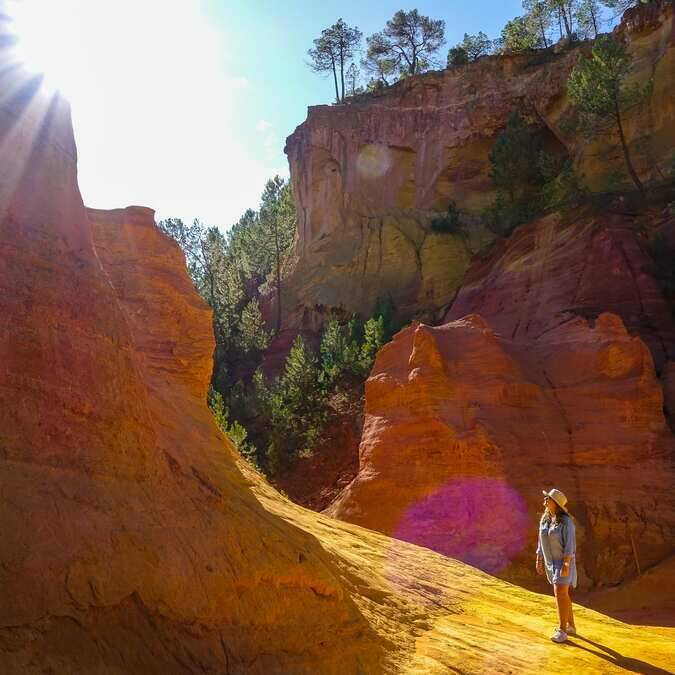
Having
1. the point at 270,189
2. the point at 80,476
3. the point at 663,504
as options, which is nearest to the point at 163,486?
the point at 80,476

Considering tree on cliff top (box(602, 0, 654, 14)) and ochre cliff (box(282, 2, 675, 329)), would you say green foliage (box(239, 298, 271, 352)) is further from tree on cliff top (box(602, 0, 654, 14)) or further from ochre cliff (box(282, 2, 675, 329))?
tree on cliff top (box(602, 0, 654, 14))

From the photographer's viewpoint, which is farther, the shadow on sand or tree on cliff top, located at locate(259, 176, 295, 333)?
tree on cliff top, located at locate(259, 176, 295, 333)

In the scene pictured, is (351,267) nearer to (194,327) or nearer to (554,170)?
(554,170)

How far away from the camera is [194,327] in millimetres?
13422

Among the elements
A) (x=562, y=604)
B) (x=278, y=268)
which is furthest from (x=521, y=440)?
(x=278, y=268)

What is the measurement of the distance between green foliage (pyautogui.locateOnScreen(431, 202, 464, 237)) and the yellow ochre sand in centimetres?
2993

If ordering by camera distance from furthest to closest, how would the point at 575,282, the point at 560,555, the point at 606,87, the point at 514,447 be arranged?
the point at 606,87, the point at 575,282, the point at 514,447, the point at 560,555

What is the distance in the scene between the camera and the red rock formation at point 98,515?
472 centimetres

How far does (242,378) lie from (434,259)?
12.0 m

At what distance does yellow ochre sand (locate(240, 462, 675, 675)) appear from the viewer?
690 centimetres

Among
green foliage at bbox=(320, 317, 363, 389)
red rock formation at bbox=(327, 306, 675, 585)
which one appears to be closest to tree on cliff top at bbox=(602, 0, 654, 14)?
green foliage at bbox=(320, 317, 363, 389)

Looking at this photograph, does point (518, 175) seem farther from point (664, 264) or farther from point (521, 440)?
point (521, 440)

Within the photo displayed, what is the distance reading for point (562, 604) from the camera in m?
8.02

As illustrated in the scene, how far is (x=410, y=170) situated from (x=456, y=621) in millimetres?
38540
